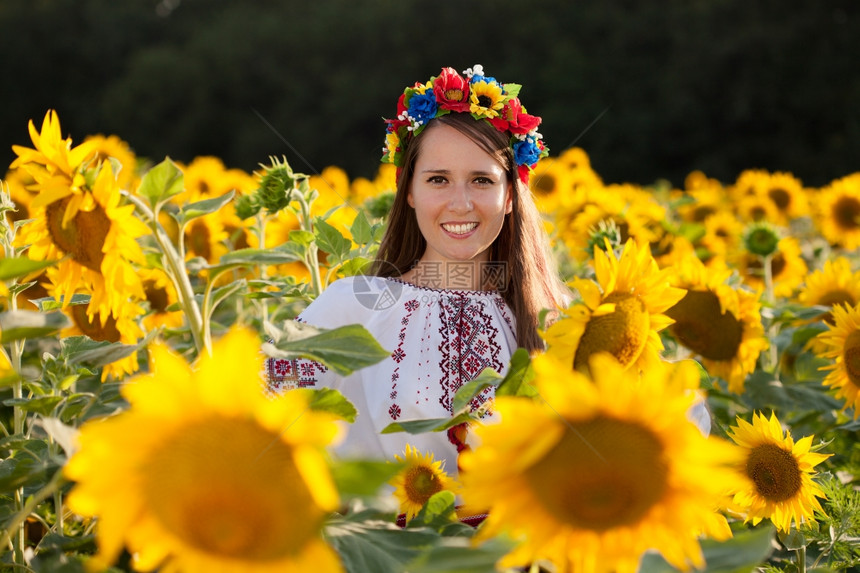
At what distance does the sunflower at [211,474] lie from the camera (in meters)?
→ 0.73

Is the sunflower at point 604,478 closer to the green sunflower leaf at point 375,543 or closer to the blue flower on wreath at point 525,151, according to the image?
the green sunflower leaf at point 375,543

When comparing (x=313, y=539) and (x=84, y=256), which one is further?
(x=84, y=256)

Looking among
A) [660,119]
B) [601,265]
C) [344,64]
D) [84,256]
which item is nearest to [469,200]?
[601,265]

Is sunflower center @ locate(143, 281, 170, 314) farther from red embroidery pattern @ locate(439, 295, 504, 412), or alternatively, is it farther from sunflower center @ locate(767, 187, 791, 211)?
sunflower center @ locate(767, 187, 791, 211)

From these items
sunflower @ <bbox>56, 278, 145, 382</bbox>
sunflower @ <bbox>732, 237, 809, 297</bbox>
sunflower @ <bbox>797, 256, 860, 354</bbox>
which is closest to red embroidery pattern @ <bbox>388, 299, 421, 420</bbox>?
sunflower @ <bbox>56, 278, 145, 382</bbox>

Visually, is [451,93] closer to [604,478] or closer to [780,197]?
[604,478]

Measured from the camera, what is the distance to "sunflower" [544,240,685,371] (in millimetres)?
1229

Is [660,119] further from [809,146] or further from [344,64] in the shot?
[344,64]

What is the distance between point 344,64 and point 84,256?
1718 cm

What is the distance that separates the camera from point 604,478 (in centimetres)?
82

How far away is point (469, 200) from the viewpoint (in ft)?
6.75

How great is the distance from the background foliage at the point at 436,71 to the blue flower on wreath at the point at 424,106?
408 inches

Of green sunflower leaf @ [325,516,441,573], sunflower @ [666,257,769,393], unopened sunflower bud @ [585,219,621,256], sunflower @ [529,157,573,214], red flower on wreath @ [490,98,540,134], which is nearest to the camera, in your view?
green sunflower leaf @ [325,516,441,573]

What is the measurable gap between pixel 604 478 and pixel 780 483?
3.12ft
